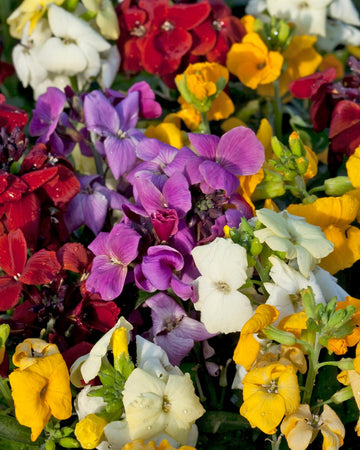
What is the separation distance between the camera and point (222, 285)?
0.91 metres

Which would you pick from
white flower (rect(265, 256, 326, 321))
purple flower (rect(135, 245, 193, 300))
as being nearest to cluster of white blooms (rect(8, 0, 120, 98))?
purple flower (rect(135, 245, 193, 300))

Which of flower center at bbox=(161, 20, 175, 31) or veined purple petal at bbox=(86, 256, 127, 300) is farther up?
flower center at bbox=(161, 20, 175, 31)

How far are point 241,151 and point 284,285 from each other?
26 centimetres

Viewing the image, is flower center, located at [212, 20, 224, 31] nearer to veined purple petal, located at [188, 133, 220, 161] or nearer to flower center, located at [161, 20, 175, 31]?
flower center, located at [161, 20, 175, 31]

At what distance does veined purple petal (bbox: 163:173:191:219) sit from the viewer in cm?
96

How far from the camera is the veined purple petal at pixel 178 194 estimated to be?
37.9 inches

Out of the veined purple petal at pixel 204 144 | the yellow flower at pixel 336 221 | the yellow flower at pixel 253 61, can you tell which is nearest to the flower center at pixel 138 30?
the yellow flower at pixel 253 61

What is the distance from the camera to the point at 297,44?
151 cm

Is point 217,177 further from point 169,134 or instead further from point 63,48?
point 63,48

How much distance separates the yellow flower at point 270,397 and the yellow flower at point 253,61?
785 millimetres

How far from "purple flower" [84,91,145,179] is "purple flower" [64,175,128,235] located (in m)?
0.04

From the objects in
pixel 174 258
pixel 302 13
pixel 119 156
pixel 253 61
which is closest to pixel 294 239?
pixel 174 258

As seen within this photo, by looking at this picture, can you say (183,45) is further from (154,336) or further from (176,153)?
(154,336)

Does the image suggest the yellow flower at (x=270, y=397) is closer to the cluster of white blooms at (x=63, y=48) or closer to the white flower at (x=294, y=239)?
the white flower at (x=294, y=239)
